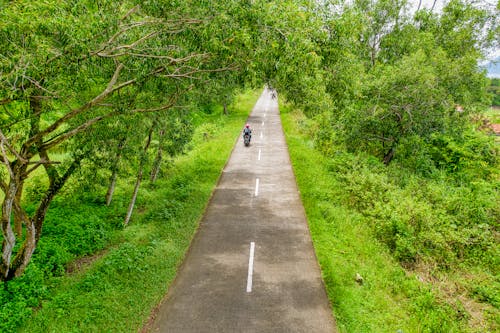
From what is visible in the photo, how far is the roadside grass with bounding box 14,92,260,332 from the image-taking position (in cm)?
748

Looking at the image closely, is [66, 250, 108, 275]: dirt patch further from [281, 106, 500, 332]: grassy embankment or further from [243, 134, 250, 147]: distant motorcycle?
[243, 134, 250, 147]: distant motorcycle

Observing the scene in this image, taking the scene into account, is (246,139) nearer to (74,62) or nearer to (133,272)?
(133,272)

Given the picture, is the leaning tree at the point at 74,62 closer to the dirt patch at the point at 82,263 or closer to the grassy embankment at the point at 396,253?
the dirt patch at the point at 82,263

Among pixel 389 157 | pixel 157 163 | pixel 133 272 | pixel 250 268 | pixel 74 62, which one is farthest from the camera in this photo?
pixel 389 157

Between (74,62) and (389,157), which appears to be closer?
(74,62)

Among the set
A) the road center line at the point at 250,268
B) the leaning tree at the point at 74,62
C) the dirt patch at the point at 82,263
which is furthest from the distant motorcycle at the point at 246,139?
the dirt patch at the point at 82,263

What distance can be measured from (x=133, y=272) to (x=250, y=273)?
332 cm

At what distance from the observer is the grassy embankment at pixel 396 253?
26.9 feet

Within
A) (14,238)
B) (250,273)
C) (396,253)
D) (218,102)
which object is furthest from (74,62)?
(396,253)

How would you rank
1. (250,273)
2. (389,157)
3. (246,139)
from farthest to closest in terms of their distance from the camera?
1. (246,139)
2. (389,157)
3. (250,273)

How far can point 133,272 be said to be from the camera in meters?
9.32

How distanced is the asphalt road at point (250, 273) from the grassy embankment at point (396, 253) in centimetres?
52

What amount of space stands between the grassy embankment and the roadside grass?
4650mm

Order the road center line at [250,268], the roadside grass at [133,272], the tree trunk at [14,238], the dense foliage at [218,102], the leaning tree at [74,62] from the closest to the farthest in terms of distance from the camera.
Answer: the leaning tree at [74,62]
the dense foliage at [218,102]
the roadside grass at [133,272]
the tree trunk at [14,238]
the road center line at [250,268]
